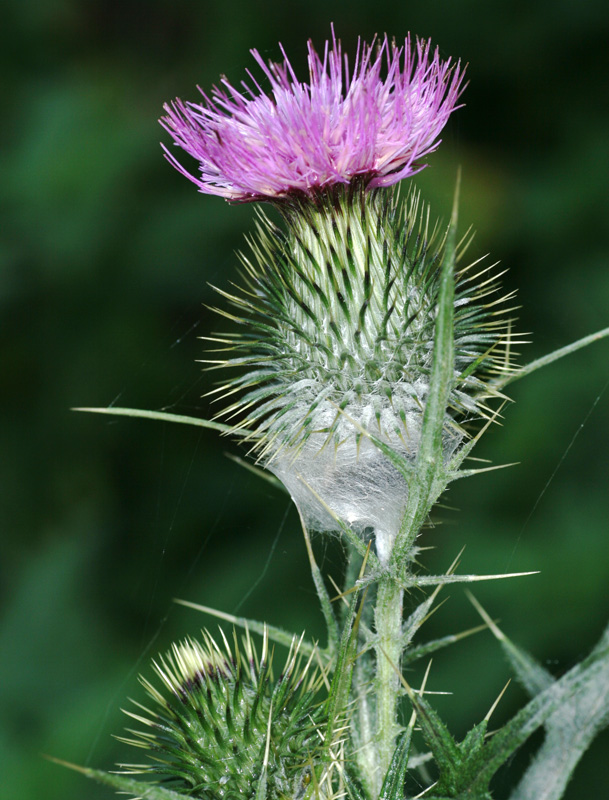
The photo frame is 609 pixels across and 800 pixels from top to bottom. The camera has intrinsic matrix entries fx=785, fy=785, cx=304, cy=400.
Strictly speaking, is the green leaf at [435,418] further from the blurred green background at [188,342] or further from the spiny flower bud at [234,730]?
the blurred green background at [188,342]

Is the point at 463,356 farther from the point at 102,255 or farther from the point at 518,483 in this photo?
the point at 102,255

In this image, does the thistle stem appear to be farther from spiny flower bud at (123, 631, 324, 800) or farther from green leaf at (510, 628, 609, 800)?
green leaf at (510, 628, 609, 800)

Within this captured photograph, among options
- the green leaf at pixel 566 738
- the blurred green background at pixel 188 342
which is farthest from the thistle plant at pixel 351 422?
the blurred green background at pixel 188 342

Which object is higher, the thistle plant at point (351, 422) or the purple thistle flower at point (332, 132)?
the purple thistle flower at point (332, 132)

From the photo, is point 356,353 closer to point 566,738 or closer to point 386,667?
point 386,667

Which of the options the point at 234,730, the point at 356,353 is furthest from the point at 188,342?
the point at 234,730

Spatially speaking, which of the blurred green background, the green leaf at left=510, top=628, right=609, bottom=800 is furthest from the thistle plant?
the blurred green background
